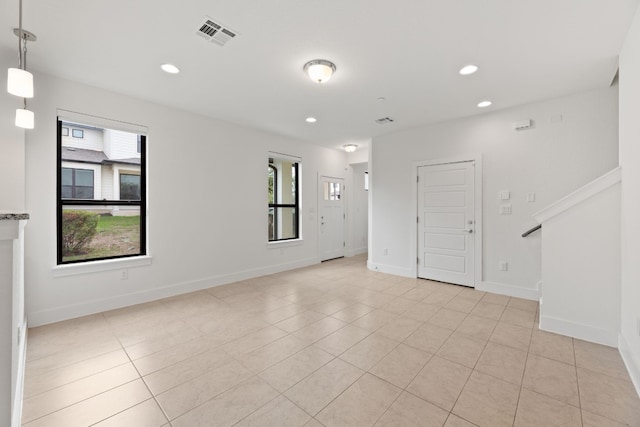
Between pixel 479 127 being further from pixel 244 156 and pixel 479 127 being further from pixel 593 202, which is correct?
pixel 244 156

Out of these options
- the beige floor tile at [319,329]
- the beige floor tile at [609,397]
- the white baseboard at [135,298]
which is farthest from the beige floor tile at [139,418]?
the beige floor tile at [609,397]

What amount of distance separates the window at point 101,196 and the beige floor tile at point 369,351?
3.21m

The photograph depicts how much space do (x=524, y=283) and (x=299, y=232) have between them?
4040 millimetres

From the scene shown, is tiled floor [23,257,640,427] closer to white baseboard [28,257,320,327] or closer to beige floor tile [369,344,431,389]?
beige floor tile [369,344,431,389]

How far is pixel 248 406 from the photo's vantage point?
5.78 ft

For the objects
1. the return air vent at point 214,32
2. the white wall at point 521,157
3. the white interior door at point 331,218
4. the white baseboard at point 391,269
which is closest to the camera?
the return air vent at point 214,32

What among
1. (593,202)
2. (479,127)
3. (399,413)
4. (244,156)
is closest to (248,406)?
(399,413)

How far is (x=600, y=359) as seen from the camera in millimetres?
2305

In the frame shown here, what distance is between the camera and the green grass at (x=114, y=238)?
3418mm

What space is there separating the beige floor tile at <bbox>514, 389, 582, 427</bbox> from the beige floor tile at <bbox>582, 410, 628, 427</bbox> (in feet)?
0.09

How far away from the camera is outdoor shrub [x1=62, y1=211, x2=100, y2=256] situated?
3.22m

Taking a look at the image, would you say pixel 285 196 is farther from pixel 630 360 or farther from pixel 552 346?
pixel 630 360

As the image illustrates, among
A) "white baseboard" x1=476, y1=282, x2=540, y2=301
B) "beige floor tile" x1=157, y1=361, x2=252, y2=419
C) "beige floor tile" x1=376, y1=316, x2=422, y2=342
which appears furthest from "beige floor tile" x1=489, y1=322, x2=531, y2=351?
"beige floor tile" x1=157, y1=361, x2=252, y2=419

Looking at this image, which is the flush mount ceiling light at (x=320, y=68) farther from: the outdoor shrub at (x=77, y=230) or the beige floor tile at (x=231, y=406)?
the outdoor shrub at (x=77, y=230)
